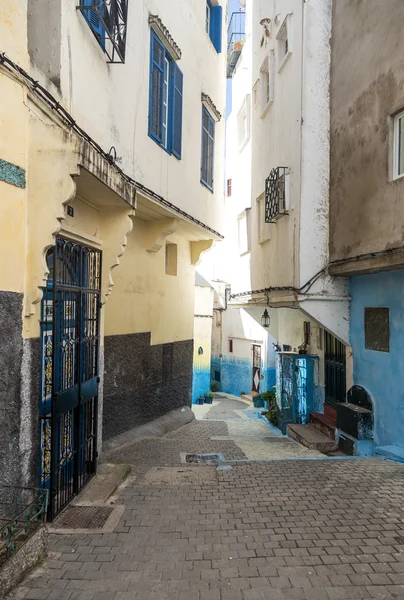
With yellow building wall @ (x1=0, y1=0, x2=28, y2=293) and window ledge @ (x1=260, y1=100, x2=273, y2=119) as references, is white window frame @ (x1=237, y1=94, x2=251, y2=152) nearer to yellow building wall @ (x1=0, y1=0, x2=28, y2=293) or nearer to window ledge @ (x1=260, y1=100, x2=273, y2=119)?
window ledge @ (x1=260, y1=100, x2=273, y2=119)

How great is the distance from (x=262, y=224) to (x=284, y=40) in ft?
14.7

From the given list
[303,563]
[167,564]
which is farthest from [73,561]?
[303,563]

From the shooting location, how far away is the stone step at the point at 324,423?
9219 mm

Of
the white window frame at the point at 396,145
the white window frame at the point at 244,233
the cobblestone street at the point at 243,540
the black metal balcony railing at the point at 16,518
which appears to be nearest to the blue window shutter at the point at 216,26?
the white window frame at the point at 244,233

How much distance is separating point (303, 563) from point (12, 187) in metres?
4.33

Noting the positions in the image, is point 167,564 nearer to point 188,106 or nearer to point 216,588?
point 216,588

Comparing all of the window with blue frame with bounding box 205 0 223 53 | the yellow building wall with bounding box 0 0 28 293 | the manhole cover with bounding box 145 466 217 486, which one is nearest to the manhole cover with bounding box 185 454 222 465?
the manhole cover with bounding box 145 466 217 486

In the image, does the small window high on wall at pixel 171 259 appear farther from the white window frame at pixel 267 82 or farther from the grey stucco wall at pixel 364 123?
the white window frame at pixel 267 82

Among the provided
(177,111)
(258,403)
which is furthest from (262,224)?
(258,403)

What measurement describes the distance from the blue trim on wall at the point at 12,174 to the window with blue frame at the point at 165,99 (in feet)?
14.1

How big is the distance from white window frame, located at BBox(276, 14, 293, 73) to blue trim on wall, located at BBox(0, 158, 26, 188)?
7.85 meters

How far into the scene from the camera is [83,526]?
473cm

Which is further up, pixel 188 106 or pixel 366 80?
pixel 188 106

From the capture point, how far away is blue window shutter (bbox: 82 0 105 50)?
557 cm
